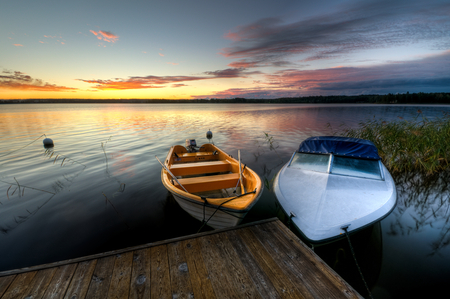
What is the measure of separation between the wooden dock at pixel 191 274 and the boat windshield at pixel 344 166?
2784 mm

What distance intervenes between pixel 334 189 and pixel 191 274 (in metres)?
3.62

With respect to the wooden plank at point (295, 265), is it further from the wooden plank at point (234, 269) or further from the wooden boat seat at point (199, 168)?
the wooden boat seat at point (199, 168)

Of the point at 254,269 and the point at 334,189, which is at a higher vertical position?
the point at 334,189

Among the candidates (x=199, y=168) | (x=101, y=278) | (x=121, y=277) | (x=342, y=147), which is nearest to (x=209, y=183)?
(x=199, y=168)

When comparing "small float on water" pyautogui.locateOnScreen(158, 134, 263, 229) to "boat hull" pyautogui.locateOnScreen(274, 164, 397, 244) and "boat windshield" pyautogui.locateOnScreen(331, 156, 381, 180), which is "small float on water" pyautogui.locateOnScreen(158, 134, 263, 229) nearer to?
"boat hull" pyautogui.locateOnScreen(274, 164, 397, 244)

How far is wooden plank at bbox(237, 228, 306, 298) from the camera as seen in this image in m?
2.32

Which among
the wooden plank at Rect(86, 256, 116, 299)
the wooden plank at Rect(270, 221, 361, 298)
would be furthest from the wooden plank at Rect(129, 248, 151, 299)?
the wooden plank at Rect(270, 221, 361, 298)

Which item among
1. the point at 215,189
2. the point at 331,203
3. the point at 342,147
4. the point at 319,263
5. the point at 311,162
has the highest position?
the point at 342,147

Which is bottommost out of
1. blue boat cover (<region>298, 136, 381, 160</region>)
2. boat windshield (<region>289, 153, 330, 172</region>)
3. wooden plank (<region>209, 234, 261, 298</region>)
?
wooden plank (<region>209, 234, 261, 298</region>)

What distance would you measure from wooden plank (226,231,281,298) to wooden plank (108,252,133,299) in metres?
1.67

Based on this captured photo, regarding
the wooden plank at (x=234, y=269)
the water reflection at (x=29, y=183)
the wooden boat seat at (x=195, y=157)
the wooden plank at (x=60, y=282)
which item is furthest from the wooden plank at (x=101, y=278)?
the wooden boat seat at (x=195, y=157)

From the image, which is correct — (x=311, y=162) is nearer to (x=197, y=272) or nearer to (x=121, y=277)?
(x=197, y=272)

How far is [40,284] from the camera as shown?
246 centimetres

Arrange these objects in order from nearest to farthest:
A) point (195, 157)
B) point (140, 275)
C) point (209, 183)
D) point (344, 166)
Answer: point (140, 275) → point (209, 183) → point (344, 166) → point (195, 157)
